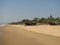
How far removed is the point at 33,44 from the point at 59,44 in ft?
7.06

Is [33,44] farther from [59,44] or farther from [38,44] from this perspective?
[59,44]

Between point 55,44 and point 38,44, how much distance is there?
1.44 metres

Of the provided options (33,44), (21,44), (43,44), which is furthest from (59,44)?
(21,44)

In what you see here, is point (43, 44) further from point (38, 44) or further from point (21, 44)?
point (21, 44)

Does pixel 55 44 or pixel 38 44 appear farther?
pixel 38 44

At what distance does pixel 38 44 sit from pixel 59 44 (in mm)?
1715

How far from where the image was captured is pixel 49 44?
12.2 meters

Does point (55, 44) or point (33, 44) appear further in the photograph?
point (33, 44)

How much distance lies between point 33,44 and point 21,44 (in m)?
1.05

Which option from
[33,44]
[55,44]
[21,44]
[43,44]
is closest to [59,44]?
[55,44]

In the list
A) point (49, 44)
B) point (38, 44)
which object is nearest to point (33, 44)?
point (38, 44)

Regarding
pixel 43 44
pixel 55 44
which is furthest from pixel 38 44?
pixel 55 44

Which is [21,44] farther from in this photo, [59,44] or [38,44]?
[59,44]

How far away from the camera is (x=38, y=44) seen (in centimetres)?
1273
